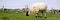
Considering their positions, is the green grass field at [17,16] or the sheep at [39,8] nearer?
the green grass field at [17,16]

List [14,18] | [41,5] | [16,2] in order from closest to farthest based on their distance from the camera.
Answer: [14,18], [16,2], [41,5]

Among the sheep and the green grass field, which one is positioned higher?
the sheep

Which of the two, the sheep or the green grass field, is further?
the sheep

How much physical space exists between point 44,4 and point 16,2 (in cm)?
32

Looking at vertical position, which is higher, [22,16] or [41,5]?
[41,5]

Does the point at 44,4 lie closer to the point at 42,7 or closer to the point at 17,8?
the point at 42,7

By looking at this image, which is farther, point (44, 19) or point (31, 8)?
point (31, 8)

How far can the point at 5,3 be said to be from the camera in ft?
4.40

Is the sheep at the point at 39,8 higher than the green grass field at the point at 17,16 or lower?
higher

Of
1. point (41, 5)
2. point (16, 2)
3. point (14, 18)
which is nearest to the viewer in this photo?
point (14, 18)

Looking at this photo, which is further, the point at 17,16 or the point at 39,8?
the point at 39,8

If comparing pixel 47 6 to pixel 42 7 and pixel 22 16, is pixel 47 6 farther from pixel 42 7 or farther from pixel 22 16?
pixel 22 16

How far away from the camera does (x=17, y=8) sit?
4.36 ft

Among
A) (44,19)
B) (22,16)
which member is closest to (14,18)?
(22,16)
